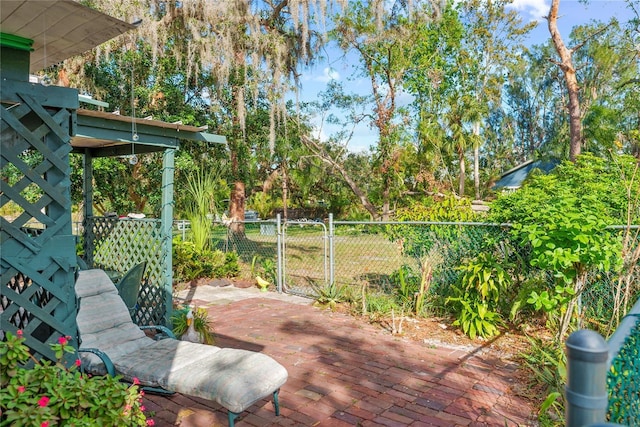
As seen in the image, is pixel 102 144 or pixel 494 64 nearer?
pixel 102 144

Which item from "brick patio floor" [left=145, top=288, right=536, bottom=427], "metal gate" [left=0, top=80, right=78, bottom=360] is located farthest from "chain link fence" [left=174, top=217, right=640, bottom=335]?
"metal gate" [left=0, top=80, right=78, bottom=360]

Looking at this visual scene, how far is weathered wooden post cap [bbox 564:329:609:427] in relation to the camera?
3.07ft

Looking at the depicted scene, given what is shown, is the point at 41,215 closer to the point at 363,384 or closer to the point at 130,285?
the point at 130,285

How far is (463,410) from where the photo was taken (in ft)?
10.6

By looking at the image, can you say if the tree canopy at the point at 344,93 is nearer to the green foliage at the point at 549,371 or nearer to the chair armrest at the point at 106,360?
the green foliage at the point at 549,371

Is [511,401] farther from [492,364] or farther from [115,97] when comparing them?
[115,97]

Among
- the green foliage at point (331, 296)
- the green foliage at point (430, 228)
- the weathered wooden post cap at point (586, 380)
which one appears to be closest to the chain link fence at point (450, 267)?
the green foliage at point (430, 228)

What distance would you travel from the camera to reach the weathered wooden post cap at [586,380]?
0.93m

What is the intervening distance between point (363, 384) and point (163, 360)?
1.63 m

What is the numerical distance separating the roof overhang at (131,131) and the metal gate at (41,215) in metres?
1.76

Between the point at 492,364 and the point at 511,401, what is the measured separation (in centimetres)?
79

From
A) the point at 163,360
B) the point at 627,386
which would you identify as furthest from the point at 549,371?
the point at 163,360

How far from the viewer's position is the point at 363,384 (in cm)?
371

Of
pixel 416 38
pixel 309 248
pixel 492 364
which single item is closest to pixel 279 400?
pixel 492 364
